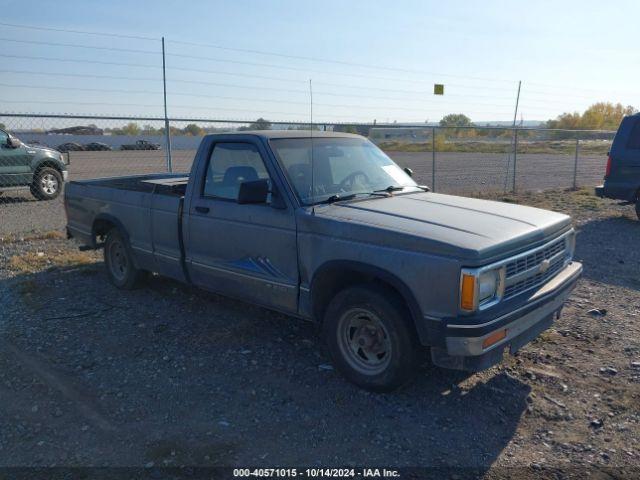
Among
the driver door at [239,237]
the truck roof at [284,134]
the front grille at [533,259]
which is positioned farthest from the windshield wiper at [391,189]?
the front grille at [533,259]

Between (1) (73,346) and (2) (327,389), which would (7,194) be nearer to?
(1) (73,346)

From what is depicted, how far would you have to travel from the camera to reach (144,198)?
5.89 m

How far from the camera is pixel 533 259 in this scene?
13.3ft

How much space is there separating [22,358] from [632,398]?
15.6 feet

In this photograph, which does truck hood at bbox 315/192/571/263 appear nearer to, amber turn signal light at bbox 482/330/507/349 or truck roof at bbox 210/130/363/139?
amber turn signal light at bbox 482/330/507/349

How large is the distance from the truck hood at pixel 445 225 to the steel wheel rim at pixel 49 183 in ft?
36.9

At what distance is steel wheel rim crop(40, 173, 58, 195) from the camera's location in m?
13.5

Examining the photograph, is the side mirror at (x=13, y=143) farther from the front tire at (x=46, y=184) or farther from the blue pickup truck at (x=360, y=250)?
the blue pickup truck at (x=360, y=250)

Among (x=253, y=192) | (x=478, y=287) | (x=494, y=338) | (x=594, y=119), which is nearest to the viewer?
(x=478, y=287)

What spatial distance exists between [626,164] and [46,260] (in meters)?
10.1

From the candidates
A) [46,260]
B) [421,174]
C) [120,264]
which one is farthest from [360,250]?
[421,174]

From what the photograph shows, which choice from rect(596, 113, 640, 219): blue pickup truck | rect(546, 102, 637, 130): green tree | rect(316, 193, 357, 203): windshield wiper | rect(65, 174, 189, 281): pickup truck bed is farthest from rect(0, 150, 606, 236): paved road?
rect(546, 102, 637, 130): green tree

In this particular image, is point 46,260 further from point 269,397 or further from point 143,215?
point 269,397

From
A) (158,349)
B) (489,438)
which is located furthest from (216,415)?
(489,438)
